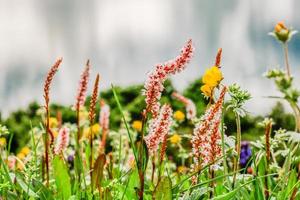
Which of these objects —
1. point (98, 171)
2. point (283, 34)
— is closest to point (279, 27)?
point (283, 34)

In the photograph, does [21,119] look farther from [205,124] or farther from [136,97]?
[205,124]

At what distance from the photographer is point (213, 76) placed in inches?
88.9

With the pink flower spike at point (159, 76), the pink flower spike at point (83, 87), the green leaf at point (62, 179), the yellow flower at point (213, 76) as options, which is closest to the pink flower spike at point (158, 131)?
the pink flower spike at point (159, 76)

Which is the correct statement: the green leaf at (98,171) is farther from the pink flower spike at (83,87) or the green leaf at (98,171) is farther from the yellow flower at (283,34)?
the yellow flower at (283,34)

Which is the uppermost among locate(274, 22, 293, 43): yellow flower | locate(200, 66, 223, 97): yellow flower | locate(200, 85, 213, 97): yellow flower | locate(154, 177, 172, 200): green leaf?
locate(274, 22, 293, 43): yellow flower

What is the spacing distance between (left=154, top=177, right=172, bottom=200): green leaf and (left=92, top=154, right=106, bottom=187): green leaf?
22 centimetres

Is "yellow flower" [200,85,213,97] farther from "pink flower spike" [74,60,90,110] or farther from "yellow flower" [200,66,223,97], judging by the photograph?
"pink flower spike" [74,60,90,110]

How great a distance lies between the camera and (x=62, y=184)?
267cm

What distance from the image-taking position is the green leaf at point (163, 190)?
2.12 meters

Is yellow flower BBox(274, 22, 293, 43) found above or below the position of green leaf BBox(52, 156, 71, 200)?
above

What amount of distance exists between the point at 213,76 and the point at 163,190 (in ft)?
1.43

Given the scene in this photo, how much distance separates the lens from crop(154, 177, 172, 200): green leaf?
83.7 inches

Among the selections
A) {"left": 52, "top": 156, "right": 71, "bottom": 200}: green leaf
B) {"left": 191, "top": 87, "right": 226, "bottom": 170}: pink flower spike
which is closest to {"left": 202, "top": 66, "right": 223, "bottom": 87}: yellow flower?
{"left": 191, "top": 87, "right": 226, "bottom": 170}: pink flower spike

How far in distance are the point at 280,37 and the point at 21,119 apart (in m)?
16.3
